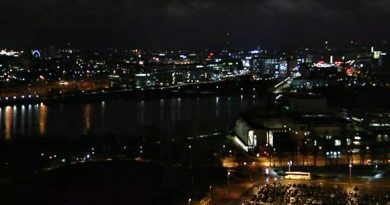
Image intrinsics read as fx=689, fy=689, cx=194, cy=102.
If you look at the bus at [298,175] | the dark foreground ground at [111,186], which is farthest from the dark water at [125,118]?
the bus at [298,175]

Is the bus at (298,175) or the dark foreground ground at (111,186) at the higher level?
the bus at (298,175)

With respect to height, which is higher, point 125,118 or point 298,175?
point 125,118

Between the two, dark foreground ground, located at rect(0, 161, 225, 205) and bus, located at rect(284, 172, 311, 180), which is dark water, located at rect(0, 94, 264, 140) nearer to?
dark foreground ground, located at rect(0, 161, 225, 205)

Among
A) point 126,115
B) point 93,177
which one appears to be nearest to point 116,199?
point 93,177

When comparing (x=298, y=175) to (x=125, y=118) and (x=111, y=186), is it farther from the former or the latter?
(x=125, y=118)

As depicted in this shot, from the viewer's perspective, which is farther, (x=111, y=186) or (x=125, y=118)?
(x=125, y=118)

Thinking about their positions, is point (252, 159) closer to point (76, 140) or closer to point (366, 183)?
point (366, 183)

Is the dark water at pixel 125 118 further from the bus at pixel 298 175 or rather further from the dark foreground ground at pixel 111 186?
the bus at pixel 298 175

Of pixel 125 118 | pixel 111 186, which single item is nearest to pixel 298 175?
pixel 111 186
